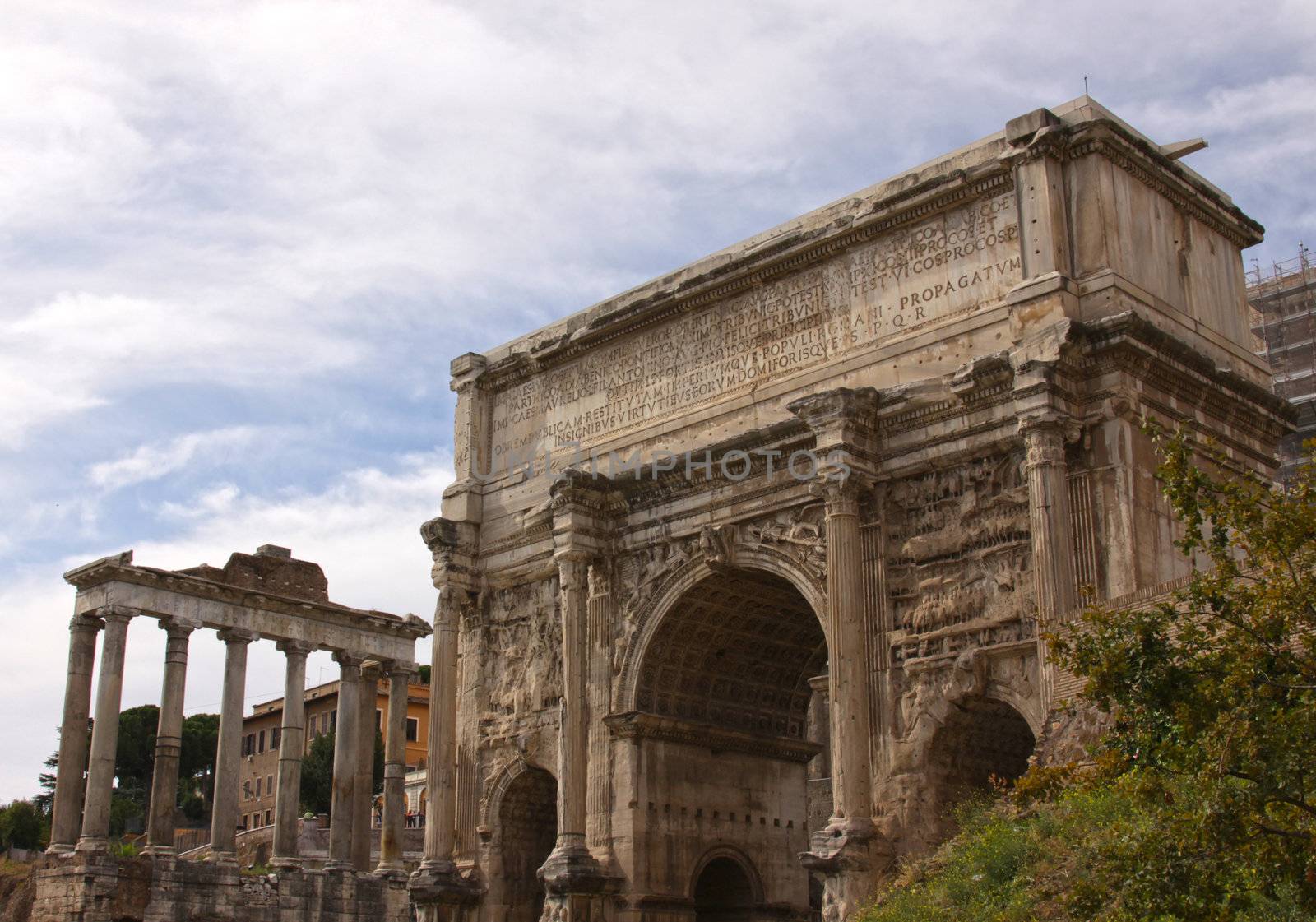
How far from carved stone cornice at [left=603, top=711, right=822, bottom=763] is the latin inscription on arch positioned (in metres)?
4.51

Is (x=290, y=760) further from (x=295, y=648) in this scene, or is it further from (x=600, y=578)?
(x=600, y=578)

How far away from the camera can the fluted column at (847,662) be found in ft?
64.3

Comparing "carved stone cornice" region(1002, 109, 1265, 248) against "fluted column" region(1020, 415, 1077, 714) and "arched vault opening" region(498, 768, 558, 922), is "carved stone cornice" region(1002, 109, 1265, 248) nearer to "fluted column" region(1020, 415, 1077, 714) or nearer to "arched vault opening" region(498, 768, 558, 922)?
"fluted column" region(1020, 415, 1077, 714)

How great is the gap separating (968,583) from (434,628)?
10.0 m

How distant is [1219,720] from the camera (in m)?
9.88

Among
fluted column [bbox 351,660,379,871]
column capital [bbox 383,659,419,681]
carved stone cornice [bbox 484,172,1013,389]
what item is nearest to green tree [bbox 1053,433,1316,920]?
carved stone cornice [bbox 484,172,1013,389]

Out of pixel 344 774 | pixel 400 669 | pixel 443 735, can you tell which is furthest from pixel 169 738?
pixel 443 735

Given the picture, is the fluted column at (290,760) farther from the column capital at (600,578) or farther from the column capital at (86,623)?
the column capital at (600,578)

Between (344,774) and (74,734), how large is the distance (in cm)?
650

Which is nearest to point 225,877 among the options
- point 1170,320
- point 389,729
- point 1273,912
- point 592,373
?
point 389,729

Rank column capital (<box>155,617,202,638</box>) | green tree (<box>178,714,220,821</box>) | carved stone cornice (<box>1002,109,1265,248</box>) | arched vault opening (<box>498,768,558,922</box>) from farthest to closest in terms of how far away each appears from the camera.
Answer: green tree (<box>178,714,220,821</box>) → column capital (<box>155,617,202,638</box>) → arched vault opening (<box>498,768,558,922</box>) → carved stone cornice (<box>1002,109,1265,248</box>)

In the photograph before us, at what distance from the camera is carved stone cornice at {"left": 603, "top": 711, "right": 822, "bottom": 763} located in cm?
2334

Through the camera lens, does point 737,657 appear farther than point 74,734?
No

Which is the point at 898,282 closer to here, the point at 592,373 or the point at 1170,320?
the point at 1170,320
